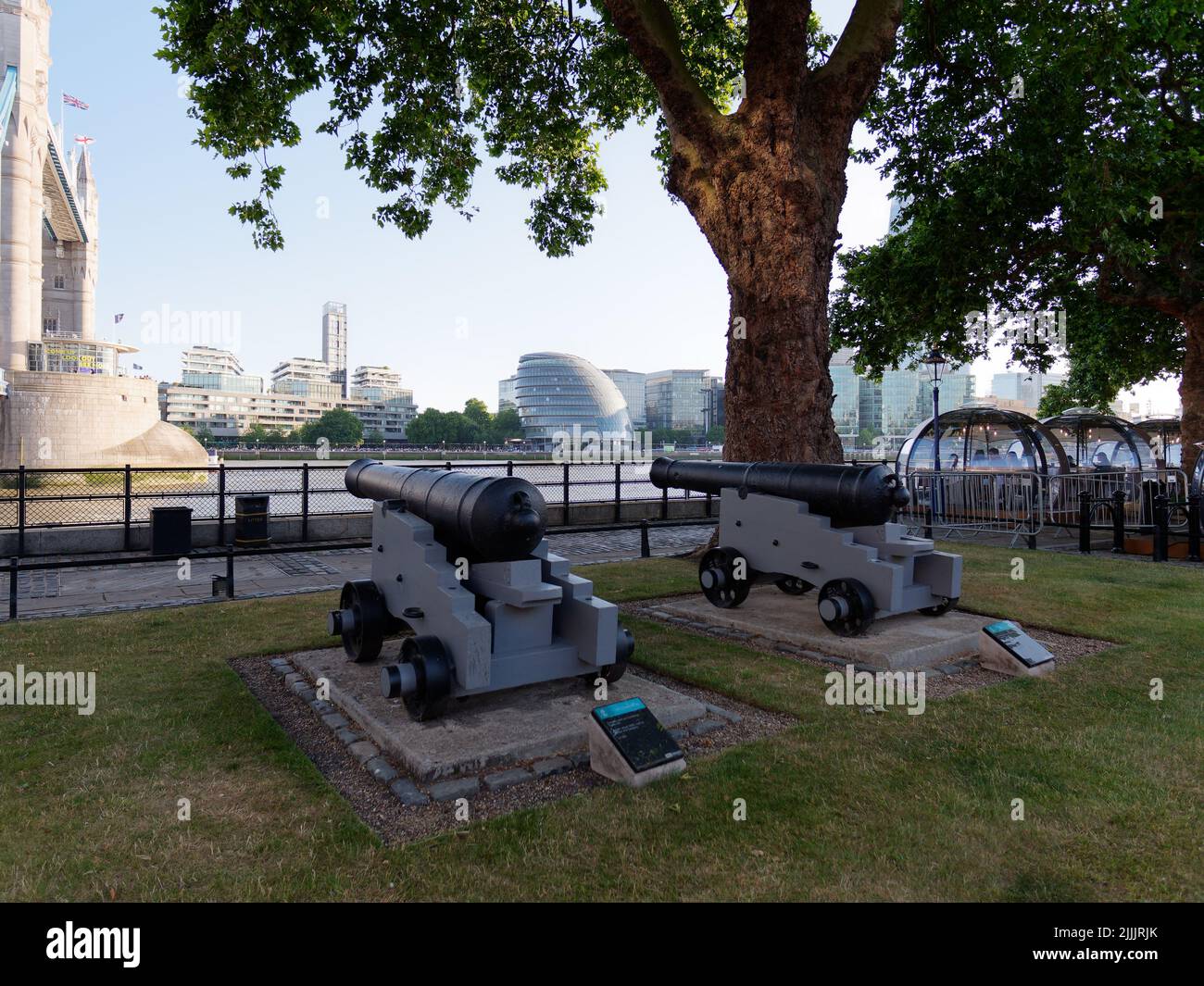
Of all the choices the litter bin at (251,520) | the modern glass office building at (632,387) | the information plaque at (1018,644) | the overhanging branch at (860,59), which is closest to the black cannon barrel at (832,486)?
the information plaque at (1018,644)

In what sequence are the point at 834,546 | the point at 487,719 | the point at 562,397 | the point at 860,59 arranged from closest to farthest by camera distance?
the point at 487,719 < the point at 834,546 < the point at 860,59 < the point at 562,397

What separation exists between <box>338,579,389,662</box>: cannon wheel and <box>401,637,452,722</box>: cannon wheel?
1.13 metres

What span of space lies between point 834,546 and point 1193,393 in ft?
51.6

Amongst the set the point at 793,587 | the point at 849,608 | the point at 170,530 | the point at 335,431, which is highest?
the point at 335,431

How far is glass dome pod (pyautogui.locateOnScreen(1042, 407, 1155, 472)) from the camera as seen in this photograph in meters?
19.3

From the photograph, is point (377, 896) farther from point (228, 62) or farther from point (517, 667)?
point (228, 62)

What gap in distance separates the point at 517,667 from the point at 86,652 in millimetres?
3734

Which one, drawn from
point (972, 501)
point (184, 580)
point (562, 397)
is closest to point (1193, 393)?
point (972, 501)

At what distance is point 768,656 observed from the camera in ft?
Result: 19.4

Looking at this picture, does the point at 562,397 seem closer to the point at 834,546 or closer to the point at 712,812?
the point at 834,546

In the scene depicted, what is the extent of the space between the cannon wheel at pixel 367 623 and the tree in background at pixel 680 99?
226 inches

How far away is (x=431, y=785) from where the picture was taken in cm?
358

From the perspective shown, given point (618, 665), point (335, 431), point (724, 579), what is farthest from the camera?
point (335, 431)

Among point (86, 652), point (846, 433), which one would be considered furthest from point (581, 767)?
point (846, 433)
